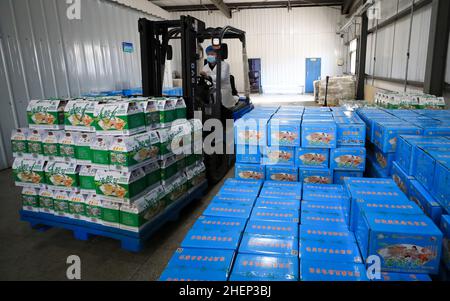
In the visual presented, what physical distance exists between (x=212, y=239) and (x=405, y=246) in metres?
1.20

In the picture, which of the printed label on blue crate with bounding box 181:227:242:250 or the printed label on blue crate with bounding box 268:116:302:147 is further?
the printed label on blue crate with bounding box 268:116:302:147

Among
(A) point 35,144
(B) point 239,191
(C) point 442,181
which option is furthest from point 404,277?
(A) point 35,144

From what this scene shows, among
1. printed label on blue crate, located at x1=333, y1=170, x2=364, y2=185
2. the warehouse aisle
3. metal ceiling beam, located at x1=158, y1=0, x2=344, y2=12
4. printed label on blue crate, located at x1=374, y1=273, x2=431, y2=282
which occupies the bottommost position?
the warehouse aisle

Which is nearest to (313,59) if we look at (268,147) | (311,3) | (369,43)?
(311,3)

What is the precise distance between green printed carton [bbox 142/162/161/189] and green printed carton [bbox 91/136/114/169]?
1.31ft

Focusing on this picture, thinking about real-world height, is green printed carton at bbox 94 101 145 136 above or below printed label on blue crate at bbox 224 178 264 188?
above

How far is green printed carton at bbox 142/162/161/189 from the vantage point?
136 inches

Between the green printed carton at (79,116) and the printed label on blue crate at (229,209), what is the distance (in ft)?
5.27

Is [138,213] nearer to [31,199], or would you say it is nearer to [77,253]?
[77,253]

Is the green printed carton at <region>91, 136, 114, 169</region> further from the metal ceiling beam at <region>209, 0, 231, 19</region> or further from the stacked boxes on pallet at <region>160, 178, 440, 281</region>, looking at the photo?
the metal ceiling beam at <region>209, 0, 231, 19</region>

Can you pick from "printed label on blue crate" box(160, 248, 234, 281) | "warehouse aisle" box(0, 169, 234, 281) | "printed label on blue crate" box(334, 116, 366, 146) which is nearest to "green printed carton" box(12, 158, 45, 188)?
"warehouse aisle" box(0, 169, 234, 281)

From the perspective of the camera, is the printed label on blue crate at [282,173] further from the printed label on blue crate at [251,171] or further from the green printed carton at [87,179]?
the green printed carton at [87,179]

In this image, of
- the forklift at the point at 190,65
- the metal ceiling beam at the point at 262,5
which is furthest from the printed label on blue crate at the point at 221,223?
the metal ceiling beam at the point at 262,5

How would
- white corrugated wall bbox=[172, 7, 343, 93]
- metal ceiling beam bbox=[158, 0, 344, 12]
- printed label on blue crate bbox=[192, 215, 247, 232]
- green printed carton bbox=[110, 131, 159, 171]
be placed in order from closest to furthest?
printed label on blue crate bbox=[192, 215, 247, 232], green printed carton bbox=[110, 131, 159, 171], metal ceiling beam bbox=[158, 0, 344, 12], white corrugated wall bbox=[172, 7, 343, 93]
